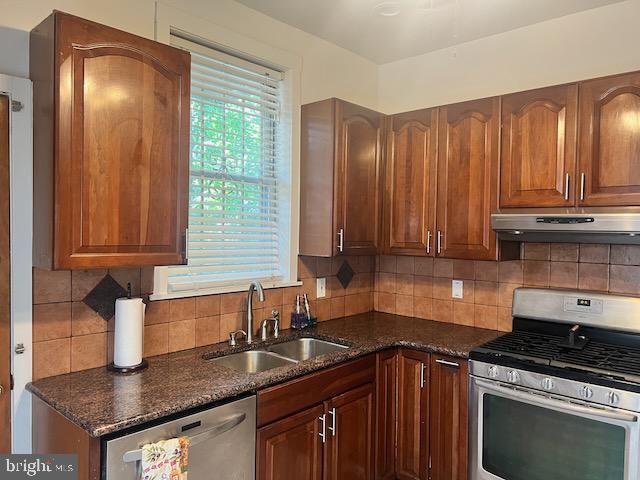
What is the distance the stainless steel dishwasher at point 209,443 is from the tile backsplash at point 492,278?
5.35 feet

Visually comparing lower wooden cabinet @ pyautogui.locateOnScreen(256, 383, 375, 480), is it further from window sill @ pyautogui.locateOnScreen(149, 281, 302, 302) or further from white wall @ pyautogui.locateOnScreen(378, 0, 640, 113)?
white wall @ pyautogui.locateOnScreen(378, 0, 640, 113)

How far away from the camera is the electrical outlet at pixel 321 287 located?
2.95 meters

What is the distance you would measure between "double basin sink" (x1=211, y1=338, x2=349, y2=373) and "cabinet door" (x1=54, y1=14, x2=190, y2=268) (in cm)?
66

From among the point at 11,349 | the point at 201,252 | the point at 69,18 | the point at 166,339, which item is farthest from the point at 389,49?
the point at 11,349

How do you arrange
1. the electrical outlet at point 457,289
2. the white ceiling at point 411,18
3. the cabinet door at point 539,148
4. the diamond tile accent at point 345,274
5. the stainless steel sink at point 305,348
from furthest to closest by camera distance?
the diamond tile accent at point 345,274, the electrical outlet at point 457,289, the stainless steel sink at point 305,348, the white ceiling at point 411,18, the cabinet door at point 539,148

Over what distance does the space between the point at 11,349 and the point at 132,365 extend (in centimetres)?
43

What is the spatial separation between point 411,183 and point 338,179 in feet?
1.60

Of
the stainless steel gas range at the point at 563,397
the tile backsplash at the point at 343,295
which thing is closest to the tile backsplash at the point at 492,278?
the tile backsplash at the point at 343,295

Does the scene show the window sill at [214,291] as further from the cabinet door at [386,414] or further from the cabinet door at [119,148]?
the cabinet door at [386,414]

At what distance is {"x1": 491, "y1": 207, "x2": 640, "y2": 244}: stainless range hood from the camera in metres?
2.02

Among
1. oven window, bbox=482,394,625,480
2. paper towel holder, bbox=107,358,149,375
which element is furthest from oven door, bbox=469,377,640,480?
paper towel holder, bbox=107,358,149,375

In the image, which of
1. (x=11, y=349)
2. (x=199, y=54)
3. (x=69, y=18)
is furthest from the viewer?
(x=199, y=54)

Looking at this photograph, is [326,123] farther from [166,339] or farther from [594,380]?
[594,380]

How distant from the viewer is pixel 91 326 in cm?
193
